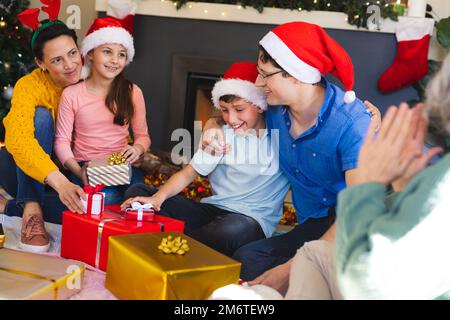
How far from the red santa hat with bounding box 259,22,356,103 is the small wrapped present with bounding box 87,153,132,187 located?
72cm

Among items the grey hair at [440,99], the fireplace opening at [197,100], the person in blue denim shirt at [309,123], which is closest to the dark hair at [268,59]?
the person in blue denim shirt at [309,123]

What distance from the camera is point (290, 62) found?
6.16 ft

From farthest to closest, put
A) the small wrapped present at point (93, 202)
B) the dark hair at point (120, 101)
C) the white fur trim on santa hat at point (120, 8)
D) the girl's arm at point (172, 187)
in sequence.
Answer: the white fur trim on santa hat at point (120, 8), the dark hair at point (120, 101), the girl's arm at point (172, 187), the small wrapped present at point (93, 202)

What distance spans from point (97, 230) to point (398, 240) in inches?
42.8

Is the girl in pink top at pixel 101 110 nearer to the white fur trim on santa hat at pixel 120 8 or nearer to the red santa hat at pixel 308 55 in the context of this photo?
the red santa hat at pixel 308 55

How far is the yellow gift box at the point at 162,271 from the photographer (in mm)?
1385

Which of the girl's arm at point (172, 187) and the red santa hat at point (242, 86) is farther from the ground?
the red santa hat at point (242, 86)

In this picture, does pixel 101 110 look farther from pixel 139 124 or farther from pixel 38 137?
pixel 38 137

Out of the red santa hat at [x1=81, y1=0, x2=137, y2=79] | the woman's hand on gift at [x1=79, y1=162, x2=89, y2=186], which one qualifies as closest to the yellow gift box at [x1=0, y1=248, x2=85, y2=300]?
the woman's hand on gift at [x1=79, y1=162, x2=89, y2=186]

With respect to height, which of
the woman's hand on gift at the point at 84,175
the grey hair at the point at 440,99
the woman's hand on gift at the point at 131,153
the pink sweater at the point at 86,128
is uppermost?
the grey hair at the point at 440,99

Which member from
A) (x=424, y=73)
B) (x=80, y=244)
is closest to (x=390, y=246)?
(x=80, y=244)

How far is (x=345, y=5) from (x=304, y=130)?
1.93 metres

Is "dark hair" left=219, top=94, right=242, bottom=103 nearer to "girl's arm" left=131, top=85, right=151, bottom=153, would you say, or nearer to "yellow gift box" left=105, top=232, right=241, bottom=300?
"girl's arm" left=131, top=85, right=151, bottom=153

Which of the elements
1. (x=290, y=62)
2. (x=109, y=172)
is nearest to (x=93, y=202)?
(x=109, y=172)
